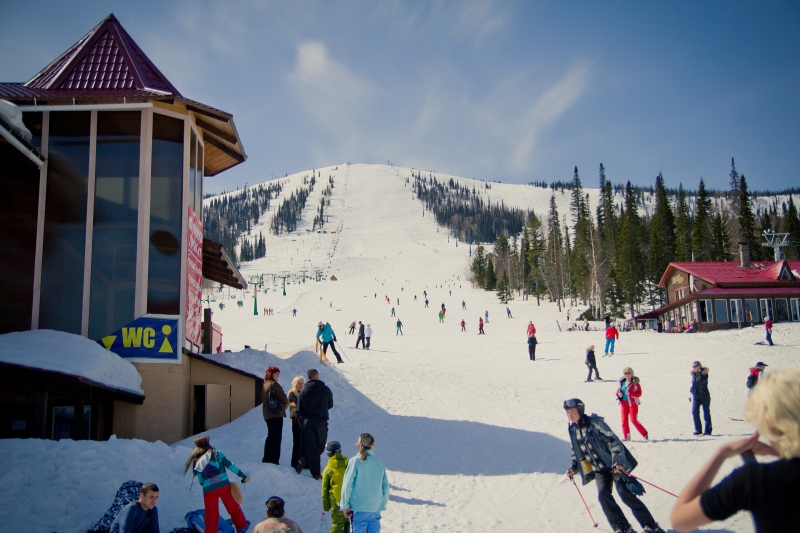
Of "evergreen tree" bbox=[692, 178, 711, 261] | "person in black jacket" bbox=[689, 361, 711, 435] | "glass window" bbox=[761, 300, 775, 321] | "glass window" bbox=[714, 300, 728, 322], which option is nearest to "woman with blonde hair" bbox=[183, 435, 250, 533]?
"person in black jacket" bbox=[689, 361, 711, 435]

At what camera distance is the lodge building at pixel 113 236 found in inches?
477

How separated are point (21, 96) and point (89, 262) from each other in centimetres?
383

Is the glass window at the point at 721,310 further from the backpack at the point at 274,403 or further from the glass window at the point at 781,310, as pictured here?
the backpack at the point at 274,403

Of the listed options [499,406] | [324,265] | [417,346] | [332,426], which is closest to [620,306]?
[417,346]

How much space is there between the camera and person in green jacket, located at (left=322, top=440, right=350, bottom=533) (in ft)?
20.2

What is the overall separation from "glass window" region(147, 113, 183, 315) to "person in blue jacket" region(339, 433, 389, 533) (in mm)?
8528

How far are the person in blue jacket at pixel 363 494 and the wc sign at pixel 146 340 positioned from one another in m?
8.01

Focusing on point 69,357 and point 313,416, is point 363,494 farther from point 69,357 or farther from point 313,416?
point 69,357

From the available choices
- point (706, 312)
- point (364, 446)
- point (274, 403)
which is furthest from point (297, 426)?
point (706, 312)

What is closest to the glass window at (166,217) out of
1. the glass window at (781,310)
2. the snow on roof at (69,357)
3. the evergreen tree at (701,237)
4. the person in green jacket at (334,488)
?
the snow on roof at (69,357)

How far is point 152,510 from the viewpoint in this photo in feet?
18.0

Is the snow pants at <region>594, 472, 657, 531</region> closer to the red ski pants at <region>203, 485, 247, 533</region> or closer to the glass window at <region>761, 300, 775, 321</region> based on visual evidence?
the red ski pants at <region>203, 485, 247, 533</region>

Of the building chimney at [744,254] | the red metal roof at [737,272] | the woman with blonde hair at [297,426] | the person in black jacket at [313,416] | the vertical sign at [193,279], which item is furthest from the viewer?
the building chimney at [744,254]

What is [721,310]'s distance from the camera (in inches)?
1423
